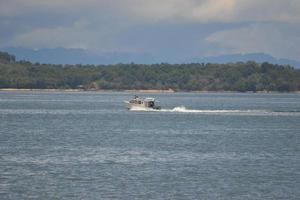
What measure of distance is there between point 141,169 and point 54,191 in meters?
10.1

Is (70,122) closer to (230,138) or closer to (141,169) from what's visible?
(230,138)

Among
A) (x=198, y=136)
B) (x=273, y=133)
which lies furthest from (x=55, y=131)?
(x=273, y=133)

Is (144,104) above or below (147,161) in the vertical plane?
above

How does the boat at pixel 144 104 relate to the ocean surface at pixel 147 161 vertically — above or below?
above

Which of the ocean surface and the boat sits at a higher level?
the boat

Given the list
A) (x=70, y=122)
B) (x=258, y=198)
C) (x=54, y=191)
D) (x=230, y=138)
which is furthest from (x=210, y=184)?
(x=70, y=122)

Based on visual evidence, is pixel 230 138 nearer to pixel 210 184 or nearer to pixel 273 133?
pixel 273 133

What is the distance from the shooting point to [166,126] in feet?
339

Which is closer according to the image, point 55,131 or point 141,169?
point 141,169

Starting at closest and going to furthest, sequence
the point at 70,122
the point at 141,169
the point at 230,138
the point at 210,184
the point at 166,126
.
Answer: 1. the point at 210,184
2. the point at 141,169
3. the point at 230,138
4. the point at 166,126
5. the point at 70,122

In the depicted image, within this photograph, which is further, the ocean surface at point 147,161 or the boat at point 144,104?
the boat at point 144,104

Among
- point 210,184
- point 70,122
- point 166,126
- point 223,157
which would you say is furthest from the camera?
point 70,122

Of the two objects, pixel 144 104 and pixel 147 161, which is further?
pixel 144 104

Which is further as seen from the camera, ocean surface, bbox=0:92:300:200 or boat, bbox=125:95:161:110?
boat, bbox=125:95:161:110
